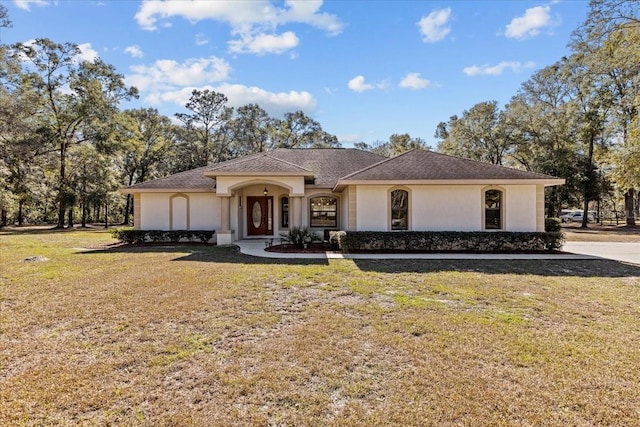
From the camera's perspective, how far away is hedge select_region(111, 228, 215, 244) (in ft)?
53.2

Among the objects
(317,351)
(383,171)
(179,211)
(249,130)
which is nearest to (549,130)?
(383,171)

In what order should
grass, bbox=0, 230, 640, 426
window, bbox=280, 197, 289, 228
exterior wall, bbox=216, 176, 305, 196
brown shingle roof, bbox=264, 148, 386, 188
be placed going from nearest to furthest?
grass, bbox=0, 230, 640, 426
exterior wall, bbox=216, 176, 305, 196
window, bbox=280, 197, 289, 228
brown shingle roof, bbox=264, 148, 386, 188

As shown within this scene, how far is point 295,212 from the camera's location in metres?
15.2

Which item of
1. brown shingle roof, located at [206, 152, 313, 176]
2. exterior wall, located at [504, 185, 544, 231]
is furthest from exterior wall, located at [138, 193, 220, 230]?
exterior wall, located at [504, 185, 544, 231]

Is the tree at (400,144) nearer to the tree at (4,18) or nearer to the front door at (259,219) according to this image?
the front door at (259,219)

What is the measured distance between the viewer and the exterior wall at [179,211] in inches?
672

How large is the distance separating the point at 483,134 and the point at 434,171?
23.8m

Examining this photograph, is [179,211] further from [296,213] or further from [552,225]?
[552,225]

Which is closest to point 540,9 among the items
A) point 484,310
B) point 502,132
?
point 484,310

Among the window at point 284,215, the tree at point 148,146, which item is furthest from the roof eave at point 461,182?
the tree at point 148,146

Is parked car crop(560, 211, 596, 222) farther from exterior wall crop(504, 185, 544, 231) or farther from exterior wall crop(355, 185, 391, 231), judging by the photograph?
exterior wall crop(355, 185, 391, 231)

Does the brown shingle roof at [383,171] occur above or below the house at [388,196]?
above

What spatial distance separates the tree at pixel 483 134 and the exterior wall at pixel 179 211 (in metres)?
27.9

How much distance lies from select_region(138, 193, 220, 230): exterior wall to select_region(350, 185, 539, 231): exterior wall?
811 cm
